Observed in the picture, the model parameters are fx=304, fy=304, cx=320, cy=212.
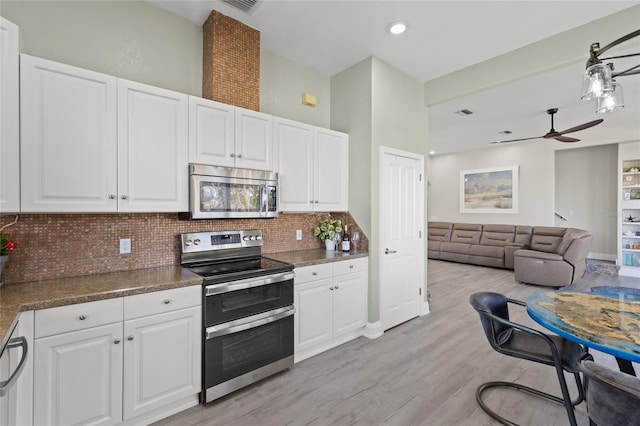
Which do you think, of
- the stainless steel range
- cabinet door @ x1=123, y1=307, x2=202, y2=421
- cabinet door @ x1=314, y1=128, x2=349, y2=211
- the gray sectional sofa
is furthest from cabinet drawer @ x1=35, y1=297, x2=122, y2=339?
the gray sectional sofa

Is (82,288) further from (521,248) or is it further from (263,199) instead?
(521,248)

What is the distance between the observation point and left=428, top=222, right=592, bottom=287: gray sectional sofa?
17.5ft

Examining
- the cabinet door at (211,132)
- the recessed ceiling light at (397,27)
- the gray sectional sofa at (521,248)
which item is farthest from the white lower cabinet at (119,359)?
the gray sectional sofa at (521,248)

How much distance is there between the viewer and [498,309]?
233 cm

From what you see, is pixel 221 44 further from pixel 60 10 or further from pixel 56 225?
pixel 56 225

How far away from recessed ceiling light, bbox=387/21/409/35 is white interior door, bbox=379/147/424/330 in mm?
1148

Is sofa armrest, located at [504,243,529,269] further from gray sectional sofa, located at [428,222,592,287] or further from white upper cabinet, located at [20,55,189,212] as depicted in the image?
white upper cabinet, located at [20,55,189,212]

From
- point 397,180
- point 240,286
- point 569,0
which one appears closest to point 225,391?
point 240,286

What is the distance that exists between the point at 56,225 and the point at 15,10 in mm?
1440

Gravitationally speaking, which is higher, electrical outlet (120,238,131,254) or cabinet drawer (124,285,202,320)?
electrical outlet (120,238,131,254)

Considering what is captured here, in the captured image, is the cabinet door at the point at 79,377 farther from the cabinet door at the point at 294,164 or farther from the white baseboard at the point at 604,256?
the white baseboard at the point at 604,256

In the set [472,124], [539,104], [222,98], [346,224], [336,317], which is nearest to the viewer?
[222,98]

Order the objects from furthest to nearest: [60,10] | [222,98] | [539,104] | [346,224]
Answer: [539,104] < [346,224] < [222,98] < [60,10]

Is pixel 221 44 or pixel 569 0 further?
pixel 221 44
